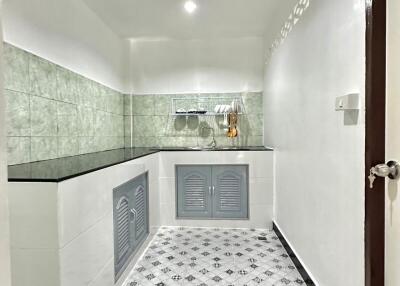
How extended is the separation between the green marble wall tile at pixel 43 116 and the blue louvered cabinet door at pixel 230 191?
1737 mm

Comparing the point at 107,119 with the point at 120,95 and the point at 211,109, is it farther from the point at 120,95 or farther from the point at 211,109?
the point at 211,109

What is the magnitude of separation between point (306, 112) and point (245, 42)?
85.5 inches

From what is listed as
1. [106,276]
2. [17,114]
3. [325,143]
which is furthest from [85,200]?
[325,143]

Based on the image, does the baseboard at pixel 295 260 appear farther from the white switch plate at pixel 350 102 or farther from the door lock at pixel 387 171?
the white switch plate at pixel 350 102

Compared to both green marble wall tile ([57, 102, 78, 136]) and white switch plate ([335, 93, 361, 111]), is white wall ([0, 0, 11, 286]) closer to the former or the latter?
white switch plate ([335, 93, 361, 111])

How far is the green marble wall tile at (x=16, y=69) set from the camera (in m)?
1.72

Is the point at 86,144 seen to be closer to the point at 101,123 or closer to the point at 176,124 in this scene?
the point at 101,123

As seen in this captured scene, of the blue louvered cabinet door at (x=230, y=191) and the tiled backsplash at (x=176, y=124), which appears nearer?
the blue louvered cabinet door at (x=230, y=191)

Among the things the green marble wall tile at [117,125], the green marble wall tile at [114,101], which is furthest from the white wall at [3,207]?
the green marble wall tile at [117,125]

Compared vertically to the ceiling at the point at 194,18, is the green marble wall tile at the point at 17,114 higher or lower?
lower

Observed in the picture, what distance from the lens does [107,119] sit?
3.30 m

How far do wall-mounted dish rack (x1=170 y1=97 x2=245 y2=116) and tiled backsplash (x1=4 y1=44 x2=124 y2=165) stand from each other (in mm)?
988

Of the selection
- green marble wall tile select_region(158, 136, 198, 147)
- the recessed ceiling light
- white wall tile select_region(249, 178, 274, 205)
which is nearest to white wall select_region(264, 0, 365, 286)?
white wall tile select_region(249, 178, 274, 205)

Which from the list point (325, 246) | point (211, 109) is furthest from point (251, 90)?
point (325, 246)
